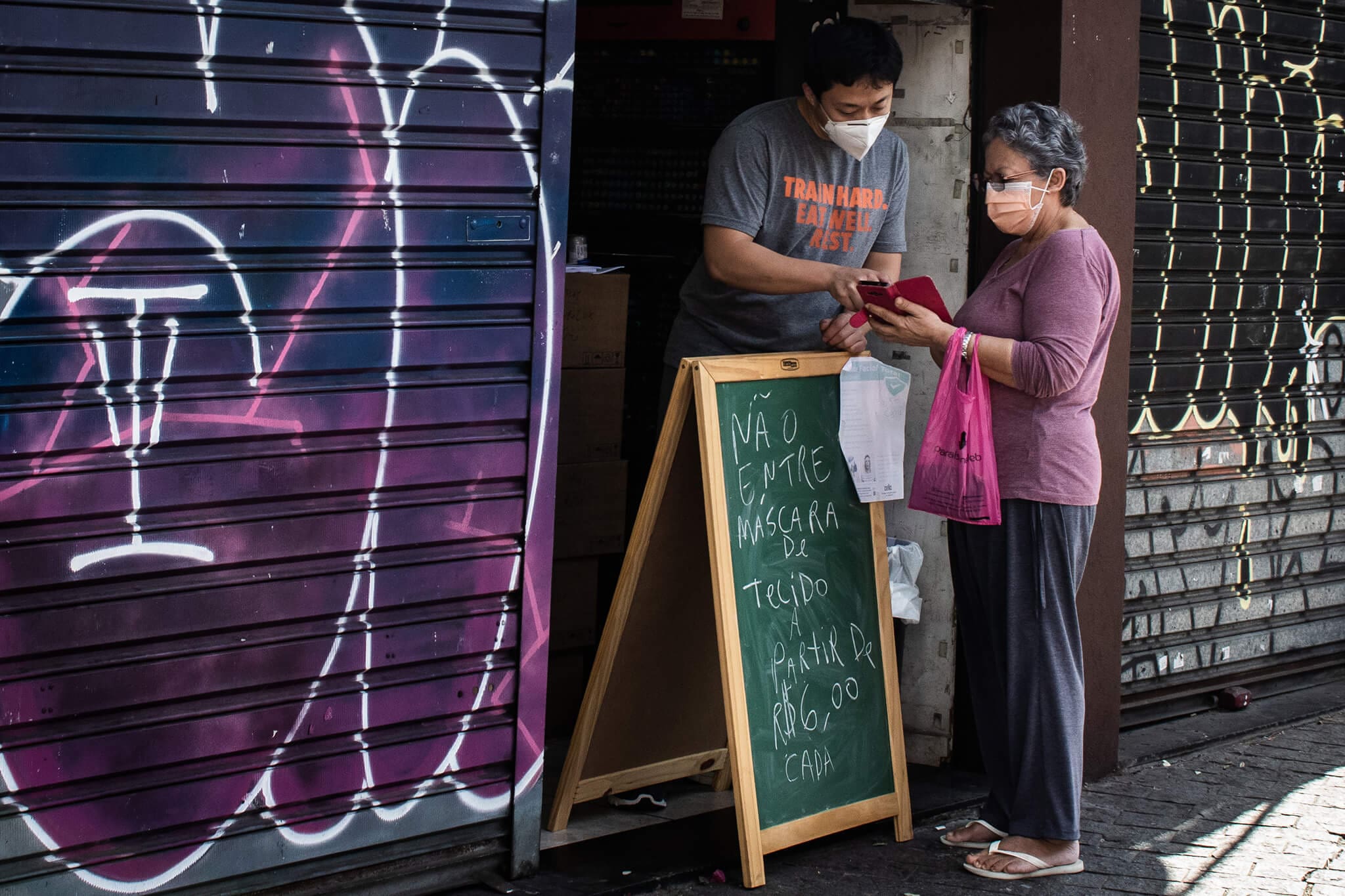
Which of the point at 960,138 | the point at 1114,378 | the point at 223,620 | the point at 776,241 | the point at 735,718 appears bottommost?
the point at 735,718

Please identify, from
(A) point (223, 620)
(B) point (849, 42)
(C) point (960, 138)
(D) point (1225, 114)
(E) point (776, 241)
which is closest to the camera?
(A) point (223, 620)

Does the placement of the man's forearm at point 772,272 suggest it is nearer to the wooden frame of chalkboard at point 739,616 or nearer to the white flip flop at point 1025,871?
the wooden frame of chalkboard at point 739,616

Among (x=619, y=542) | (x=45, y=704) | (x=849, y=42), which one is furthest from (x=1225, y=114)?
(x=45, y=704)

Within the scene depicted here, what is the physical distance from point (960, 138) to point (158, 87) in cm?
276

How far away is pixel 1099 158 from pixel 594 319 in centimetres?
185

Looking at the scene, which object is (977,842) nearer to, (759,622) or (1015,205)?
(759,622)

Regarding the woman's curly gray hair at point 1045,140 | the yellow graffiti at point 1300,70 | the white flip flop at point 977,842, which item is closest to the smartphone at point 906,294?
the woman's curly gray hair at point 1045,140

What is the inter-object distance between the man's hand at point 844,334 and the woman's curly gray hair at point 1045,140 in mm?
665

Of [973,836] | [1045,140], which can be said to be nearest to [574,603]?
[973,836]

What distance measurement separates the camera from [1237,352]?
5703 mm

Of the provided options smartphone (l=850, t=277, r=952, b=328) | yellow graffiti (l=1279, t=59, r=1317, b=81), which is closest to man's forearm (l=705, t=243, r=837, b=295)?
smartphone (l=850, t=277, r=952, b=328)

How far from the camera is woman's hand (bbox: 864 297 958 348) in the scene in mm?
3918

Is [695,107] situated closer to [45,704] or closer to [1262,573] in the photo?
[1262,573]

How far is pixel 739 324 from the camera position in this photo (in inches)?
170
